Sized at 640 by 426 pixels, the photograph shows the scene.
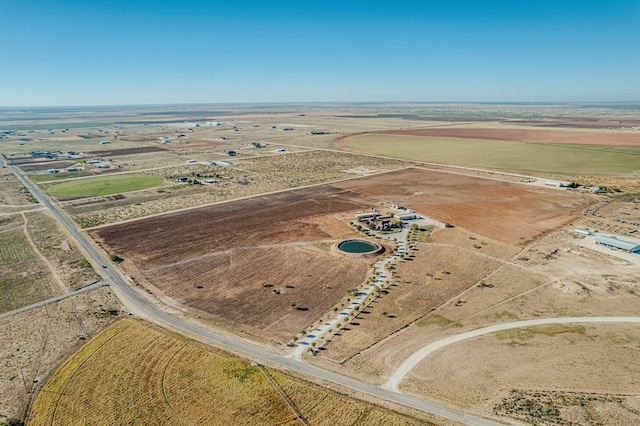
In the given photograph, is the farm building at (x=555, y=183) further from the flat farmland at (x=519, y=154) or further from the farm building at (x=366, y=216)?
the farm building at (x=366, y=216)

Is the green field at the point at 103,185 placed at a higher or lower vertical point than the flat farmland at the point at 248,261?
higher

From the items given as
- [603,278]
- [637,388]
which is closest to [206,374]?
[637,388]

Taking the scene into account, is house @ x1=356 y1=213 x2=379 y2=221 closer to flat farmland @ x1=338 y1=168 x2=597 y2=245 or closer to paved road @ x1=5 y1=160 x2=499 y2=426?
flat farmland @ x1=338 y1=168 x2=597 y2=245

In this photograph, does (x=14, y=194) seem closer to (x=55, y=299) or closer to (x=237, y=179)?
(x=237, y=179)

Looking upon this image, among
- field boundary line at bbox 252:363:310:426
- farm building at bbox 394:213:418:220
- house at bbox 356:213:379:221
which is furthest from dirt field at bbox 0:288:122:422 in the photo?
farm building at bbox 394:213:418:220

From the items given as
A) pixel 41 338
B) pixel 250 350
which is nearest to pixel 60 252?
pixel 41 338

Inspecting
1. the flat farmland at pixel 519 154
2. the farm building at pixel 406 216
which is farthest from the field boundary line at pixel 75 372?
the flat farmland at pixel 519 154
